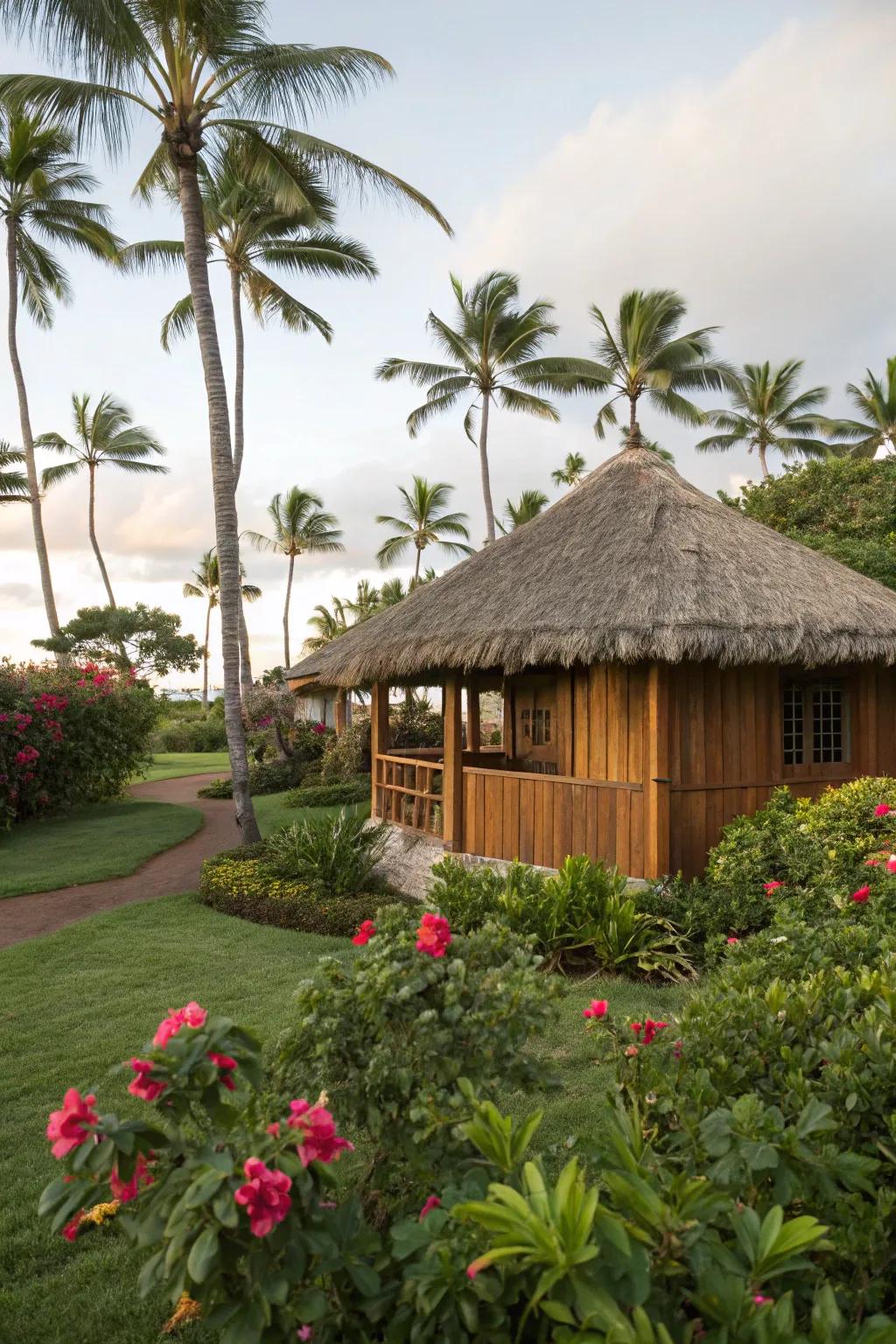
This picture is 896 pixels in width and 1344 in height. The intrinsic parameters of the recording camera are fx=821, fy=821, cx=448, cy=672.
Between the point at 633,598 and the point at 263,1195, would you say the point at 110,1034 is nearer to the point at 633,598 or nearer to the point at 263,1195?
the point at 263,1195

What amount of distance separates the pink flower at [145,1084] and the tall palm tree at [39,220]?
2236 cm

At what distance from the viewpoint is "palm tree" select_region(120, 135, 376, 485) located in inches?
659

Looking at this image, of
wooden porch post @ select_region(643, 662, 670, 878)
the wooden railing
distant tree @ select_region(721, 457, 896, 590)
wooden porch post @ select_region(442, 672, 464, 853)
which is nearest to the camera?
wooden porch post @ select_region(643, 662, 670, 878)

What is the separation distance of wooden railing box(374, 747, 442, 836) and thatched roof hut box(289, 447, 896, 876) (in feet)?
0.17

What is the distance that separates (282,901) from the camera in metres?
8.66

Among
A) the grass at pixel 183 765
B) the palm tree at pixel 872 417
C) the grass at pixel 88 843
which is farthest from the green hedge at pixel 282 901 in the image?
the palm tree at pixel 872 417

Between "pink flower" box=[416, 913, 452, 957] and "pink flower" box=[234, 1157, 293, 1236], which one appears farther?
"pink flower" box=[416, 913, 452, 957]

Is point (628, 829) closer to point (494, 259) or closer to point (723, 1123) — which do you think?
point (723, 1123)

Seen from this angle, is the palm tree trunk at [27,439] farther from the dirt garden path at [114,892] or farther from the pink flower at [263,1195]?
the pink flower at [263,1195]

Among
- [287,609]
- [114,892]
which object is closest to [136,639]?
[287,609]

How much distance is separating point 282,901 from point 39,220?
22188 mm

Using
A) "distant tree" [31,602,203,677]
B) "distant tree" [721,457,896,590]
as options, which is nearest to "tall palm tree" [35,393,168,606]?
"distant tree" [31,602,203,677]

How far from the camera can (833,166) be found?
8516 mm

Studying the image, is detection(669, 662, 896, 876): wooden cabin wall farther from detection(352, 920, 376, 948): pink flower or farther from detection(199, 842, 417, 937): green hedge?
detection(352, 920, 376, 948): pink flower
